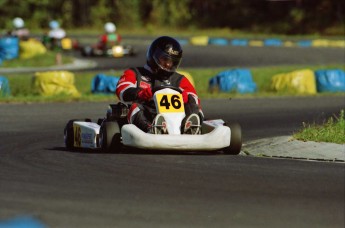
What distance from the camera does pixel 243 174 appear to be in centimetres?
882

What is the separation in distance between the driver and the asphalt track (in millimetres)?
382

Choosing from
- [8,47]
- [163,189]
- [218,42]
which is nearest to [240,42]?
[218,42]

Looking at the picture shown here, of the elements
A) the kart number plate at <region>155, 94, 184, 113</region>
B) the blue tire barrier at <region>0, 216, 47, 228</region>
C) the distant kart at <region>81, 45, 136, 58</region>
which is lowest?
the blue tire barrier at <region>0, 216, 47, 228</region>

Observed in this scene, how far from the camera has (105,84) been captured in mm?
21703

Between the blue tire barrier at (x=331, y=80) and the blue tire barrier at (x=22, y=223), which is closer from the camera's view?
the blue tire barrier at (x=22, y=223)

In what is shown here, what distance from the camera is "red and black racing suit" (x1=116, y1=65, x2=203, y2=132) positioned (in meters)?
10.7

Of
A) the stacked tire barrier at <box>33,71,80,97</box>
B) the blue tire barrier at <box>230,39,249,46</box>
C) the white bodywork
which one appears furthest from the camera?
the blue tire barrier at <box>230,39,249,46</box>

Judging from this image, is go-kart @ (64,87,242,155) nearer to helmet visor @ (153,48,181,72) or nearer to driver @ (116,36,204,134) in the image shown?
driver @ (116,36,204,134)

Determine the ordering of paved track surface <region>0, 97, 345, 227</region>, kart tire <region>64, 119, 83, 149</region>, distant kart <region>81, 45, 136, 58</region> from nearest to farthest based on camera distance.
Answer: paved track surface <region>0, 97, 345, 227</region>, kart tire <region>64, 119, 83, 149</region>, distant kart <region>81, 45, 136, 58</region>

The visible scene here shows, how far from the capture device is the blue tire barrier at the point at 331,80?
22188mm

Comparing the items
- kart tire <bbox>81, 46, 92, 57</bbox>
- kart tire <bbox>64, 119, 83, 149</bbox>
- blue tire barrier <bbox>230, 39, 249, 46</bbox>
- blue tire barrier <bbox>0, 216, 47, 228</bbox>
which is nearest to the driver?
kart tire <bbox>64, 119, 83, 149</bbox>

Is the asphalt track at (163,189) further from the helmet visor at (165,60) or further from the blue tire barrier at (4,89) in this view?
the blue tire barrier at (4,89)

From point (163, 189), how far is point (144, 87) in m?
3.37

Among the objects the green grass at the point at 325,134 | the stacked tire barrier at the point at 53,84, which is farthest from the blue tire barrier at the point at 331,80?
the green grass at the point at 325,134
